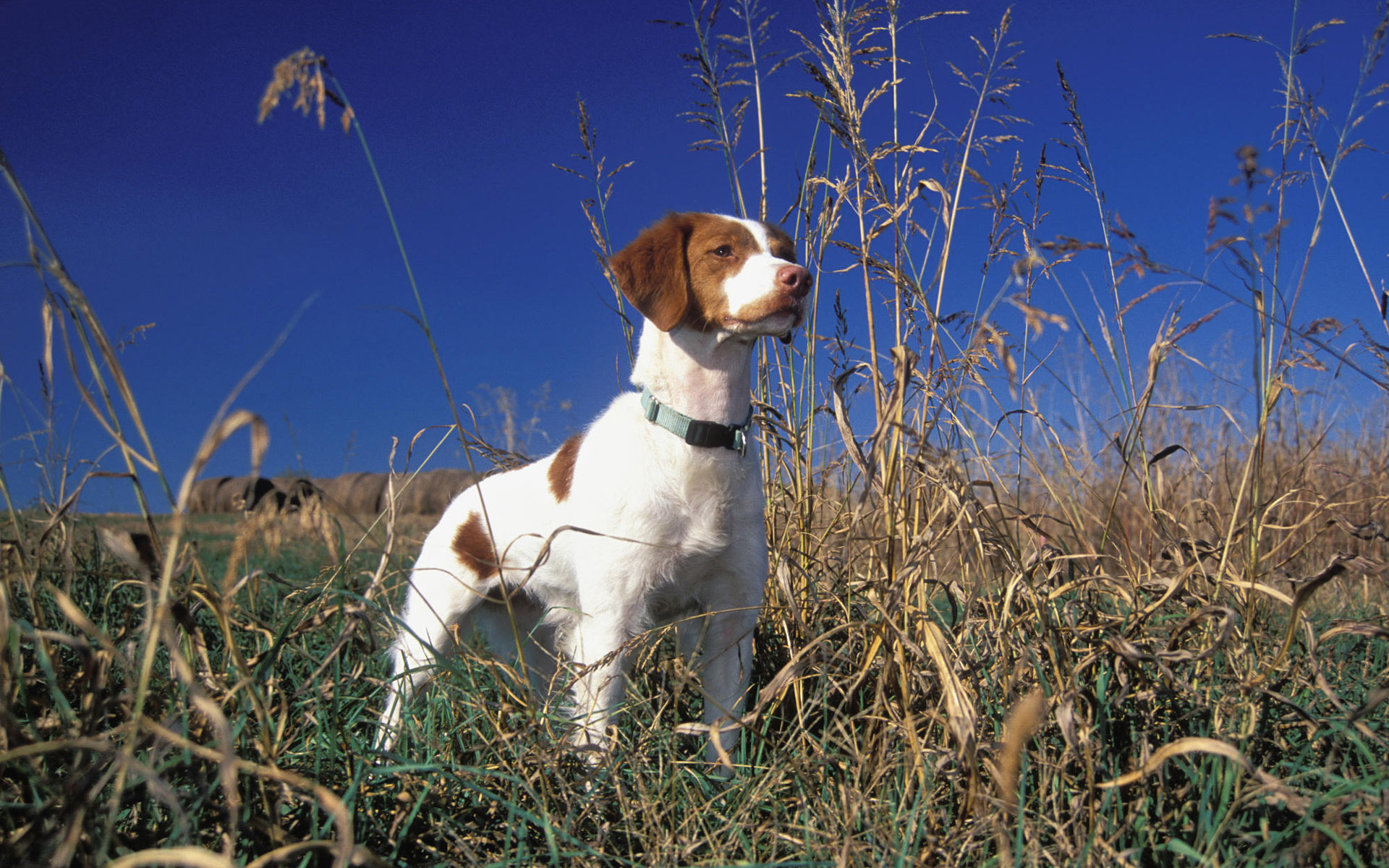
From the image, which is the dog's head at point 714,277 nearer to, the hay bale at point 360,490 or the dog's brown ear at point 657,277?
the dog's brown ear at point 657,277

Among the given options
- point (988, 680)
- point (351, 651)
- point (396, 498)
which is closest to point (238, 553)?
point (396, 498)

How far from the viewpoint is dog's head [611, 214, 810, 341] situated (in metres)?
2.17

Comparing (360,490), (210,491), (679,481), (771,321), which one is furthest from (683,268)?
(210,491)

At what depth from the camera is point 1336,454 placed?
18.6 ft

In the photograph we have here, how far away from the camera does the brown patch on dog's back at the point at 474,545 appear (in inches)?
102

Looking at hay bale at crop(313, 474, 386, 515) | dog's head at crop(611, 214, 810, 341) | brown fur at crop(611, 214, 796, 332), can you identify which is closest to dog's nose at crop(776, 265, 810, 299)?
dog's head at crop(611, 214, 810, 341)

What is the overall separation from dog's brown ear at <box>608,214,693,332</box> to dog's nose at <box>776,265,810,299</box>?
0.27 m

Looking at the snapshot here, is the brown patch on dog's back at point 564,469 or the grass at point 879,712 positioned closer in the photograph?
the grass at point 879,712

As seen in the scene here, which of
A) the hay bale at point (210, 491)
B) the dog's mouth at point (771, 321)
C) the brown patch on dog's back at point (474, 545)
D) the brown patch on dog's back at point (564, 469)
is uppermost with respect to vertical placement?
the dog's mouth at point (771, 321)

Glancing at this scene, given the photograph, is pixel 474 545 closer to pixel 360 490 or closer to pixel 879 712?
pixel 879 712

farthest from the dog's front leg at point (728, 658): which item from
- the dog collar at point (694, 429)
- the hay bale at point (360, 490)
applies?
the hay bale at point (360, 490)

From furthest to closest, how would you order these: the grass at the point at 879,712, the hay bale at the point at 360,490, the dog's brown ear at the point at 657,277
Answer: the hay bale at the point at 360,490 → the dog's brown ear at the point at 657,277 → the grass at the point at 879,712

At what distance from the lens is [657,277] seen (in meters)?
2.31

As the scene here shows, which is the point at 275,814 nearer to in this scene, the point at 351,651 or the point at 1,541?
the point at 1,541
